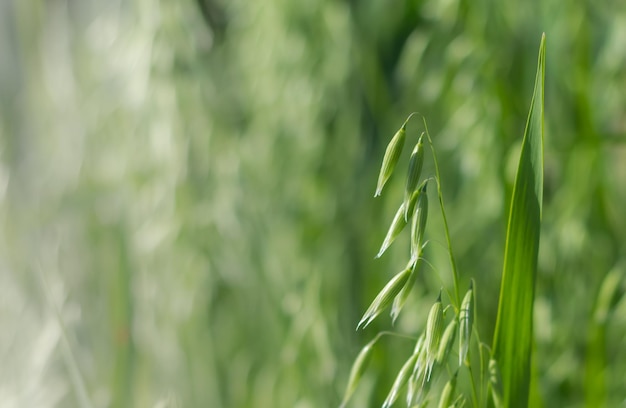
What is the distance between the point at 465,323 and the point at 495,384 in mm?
31

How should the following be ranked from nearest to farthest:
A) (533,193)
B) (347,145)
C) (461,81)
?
(533,193)
(461,81)
(347,145)

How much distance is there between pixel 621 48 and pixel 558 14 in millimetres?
58

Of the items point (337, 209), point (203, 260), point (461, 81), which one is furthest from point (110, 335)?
point (461, 81)

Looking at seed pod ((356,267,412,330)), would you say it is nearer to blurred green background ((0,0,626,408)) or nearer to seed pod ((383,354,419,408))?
seed pod ((383,354,419,408))

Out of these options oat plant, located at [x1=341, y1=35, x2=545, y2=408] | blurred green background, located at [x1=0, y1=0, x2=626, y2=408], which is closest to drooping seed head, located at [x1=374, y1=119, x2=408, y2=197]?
oat plant, located at [x1=341, y1=35, x2=545, y2=408]

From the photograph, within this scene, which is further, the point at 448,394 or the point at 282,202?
the point at 282,202

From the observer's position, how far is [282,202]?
0.67 metres

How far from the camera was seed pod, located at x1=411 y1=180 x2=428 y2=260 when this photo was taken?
0.26 metres

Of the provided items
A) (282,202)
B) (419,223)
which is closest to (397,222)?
(419,223)

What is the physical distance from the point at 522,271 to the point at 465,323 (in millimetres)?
29

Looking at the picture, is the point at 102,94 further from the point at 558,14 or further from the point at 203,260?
the point at 558,14

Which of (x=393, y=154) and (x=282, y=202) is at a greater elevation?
(x=393, y=154)

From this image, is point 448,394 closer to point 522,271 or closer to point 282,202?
point 522,271

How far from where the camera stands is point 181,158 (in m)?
A: 0.61
